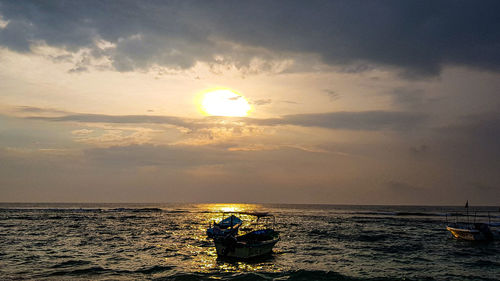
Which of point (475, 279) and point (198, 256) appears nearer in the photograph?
point (475, 279)

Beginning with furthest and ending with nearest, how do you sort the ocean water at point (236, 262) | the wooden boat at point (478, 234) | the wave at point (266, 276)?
1. the wooden boat at point (478, 234)
2. the ocean water at point (236, 262)
3. the wave at point (266, 276)

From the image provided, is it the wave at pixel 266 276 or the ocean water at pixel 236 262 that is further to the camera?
the ocean water at pixel 236 262

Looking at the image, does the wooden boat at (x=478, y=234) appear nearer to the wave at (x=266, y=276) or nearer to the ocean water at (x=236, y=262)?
the ocean water at (x=236, y=262)

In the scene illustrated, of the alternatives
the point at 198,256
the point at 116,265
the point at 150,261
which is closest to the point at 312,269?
the point at 198,256

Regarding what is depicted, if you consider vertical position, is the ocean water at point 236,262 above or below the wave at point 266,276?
below

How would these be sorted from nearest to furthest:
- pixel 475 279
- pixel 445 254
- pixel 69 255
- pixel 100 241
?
pixel 475 279 → pixel 69 255 → pixel 445 254 → pixel 100 241

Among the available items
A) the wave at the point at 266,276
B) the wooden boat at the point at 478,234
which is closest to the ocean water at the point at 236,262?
the wave at the point at 266,276

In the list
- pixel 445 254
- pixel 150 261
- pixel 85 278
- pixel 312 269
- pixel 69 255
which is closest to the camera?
pixel 85 278

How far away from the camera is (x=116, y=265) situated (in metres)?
27.0

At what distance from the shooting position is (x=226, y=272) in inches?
1000

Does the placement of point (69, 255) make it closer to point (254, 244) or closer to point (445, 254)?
point (254, 244)

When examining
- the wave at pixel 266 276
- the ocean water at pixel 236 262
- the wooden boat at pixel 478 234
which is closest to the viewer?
the wave at pixel 266 276

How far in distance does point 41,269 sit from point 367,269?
81.8ft

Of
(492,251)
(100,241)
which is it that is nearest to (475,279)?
(492,251)
